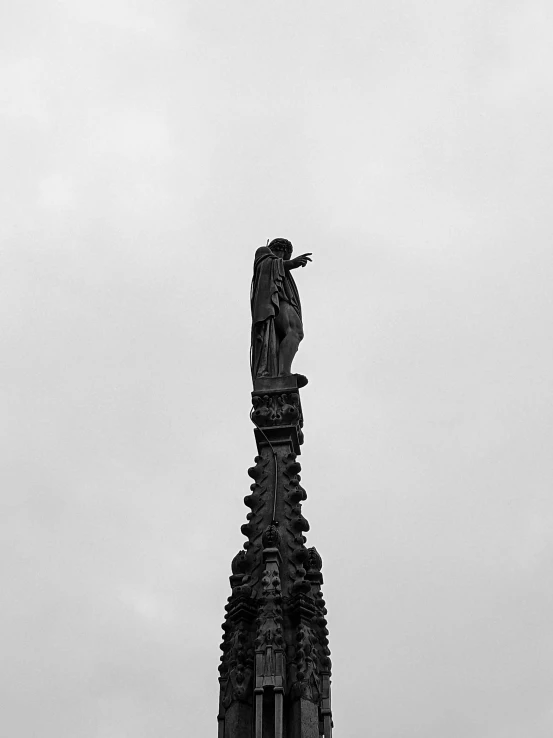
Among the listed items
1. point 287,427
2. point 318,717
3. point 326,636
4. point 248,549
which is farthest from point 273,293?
point 318,717

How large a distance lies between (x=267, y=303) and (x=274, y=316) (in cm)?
20

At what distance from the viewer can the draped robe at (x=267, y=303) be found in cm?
1545

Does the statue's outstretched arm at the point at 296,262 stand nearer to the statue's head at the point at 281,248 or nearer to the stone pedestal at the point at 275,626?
the statue's head at the point at 281,248

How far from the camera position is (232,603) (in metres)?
13.1

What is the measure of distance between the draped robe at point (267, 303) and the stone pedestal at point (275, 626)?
1.36 metres

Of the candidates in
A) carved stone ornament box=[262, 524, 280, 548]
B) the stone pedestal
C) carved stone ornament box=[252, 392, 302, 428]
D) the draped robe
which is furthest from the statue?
carved stone ornament box=[262, 524, 280, 548]

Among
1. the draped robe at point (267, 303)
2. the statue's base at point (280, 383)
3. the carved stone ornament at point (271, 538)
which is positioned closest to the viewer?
the carved stone ornament at point (271, 538)

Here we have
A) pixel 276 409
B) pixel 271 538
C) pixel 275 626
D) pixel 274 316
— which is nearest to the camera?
pixel 275 626

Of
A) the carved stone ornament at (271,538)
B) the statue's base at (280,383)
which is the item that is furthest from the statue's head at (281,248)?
the carved stone ornament at (271,538)

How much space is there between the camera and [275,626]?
1268cm

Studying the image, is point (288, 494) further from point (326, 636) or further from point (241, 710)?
point (241, 710)

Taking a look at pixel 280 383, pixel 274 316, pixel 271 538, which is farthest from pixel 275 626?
pixel 274 316

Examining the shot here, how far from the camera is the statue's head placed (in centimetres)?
1667

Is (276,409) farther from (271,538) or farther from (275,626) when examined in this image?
(275,626)
